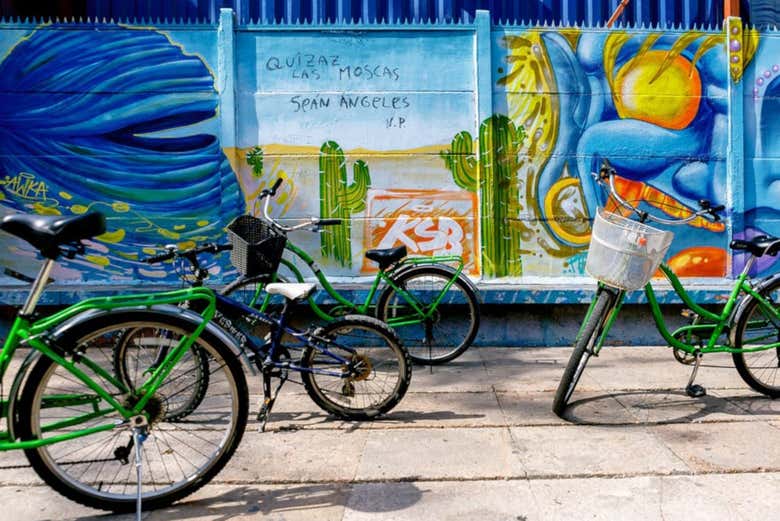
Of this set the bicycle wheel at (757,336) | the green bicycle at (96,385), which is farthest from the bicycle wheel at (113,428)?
the bicycle wheel at (757,336)

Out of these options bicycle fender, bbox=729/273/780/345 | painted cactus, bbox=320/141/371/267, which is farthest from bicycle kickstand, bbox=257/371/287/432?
bicycle fender, bbox=729/273/780/345

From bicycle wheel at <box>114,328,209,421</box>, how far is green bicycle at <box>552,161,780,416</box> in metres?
2.11

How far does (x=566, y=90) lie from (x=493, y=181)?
3.58 ft

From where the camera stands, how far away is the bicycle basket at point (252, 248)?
14.1 feet

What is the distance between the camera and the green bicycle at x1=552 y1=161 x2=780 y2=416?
13.1 ft

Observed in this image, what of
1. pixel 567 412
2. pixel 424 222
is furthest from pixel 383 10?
pixel 567 412

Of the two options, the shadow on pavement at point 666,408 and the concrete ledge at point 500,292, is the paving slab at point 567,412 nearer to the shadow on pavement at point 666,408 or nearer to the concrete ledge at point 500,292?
the shadow on pavement at point 666,408

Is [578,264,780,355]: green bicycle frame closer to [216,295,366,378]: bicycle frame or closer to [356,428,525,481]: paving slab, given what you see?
[356,428,525,481]: paving slab

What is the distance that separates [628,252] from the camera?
397cm

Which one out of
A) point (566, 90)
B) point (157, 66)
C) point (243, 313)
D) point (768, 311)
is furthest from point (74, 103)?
point (768, 311)

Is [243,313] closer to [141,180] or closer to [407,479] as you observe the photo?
[407,479]

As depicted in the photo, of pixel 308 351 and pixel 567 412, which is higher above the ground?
pixel 308 351

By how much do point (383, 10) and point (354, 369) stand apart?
14.3 feet

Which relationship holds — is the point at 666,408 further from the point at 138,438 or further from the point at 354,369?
the point at 138,438
